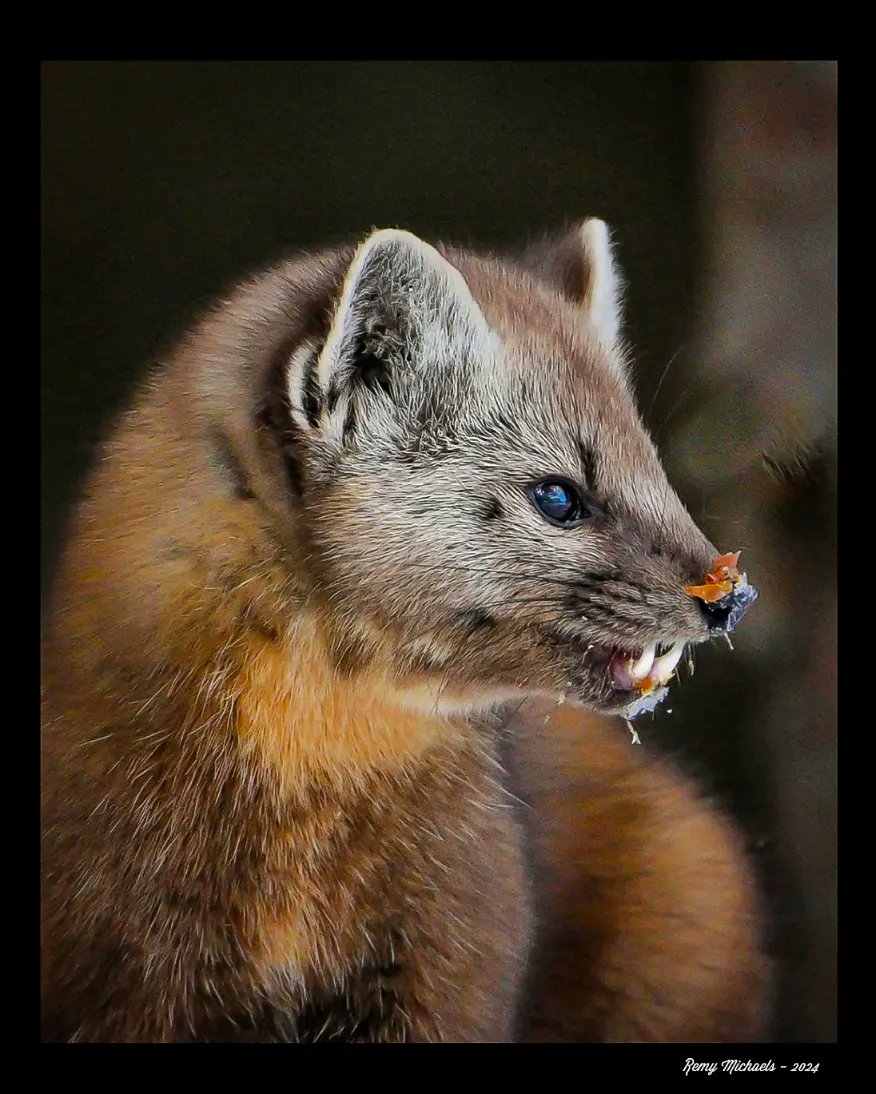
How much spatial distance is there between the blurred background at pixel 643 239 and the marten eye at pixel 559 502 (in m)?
0.31

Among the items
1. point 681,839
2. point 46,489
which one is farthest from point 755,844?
point 46,489

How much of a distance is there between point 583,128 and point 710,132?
0.61 feet

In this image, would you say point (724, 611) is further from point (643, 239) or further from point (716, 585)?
point (643, 239)

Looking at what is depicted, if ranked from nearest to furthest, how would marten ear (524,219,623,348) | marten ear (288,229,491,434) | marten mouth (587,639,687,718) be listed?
marten ear (288,229,491,434)
marten mouth (587,639,687,718)
marten ear (524,219,623,348)

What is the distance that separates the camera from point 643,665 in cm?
130

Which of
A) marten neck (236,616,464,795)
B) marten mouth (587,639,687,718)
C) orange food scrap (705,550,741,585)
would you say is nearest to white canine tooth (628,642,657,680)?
marten mouth (587,639,687,718)

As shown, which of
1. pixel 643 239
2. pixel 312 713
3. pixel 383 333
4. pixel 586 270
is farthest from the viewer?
pixel 643 239

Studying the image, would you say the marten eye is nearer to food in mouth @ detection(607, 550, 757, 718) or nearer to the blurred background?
food in mouth @ detection(607, 550, 757, 718)

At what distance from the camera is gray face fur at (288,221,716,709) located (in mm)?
1227

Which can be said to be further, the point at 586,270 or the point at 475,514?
the point at 586,270

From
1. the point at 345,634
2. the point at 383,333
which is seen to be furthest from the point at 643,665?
the point at 383,333

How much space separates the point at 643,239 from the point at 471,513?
0.57 m

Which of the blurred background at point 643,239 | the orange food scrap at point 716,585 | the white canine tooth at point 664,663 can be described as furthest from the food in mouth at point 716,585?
the blurred background at point 643,239

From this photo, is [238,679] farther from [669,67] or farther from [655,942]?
[669,67]
